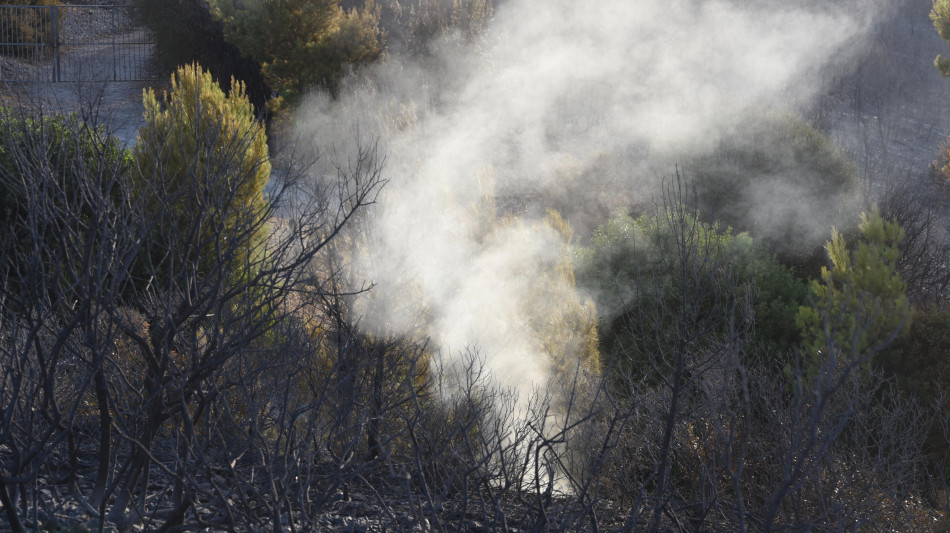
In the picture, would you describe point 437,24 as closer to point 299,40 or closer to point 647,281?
point 299,40

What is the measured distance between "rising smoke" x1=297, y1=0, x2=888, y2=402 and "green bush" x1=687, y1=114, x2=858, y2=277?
631 mm

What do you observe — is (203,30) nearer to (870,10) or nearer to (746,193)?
(746,193)

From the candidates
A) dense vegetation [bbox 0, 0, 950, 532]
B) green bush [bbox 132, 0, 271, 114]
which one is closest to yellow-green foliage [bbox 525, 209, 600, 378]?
dense vegetation [bbox 0, 0, 950, 532]

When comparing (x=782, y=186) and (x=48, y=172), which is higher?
(x=782, y=186)

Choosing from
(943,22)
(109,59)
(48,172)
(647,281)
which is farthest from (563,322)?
(109,59)

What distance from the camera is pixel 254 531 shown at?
10.7 feet

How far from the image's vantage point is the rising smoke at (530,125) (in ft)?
26.4

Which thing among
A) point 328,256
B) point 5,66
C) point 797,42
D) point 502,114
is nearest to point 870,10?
point 797,42

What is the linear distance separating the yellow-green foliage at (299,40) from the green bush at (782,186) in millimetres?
6682

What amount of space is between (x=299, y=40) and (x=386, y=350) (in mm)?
10843

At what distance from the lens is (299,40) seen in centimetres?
1577

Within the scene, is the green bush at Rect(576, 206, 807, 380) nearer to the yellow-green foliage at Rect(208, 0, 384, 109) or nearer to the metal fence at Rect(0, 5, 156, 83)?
the yellow-green foliage at Rect(208, 0, 384, 109)

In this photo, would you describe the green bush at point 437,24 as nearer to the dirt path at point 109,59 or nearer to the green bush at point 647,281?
the dirt path at point 109,59

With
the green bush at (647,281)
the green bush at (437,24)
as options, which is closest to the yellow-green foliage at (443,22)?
the green bush at (437,24)
